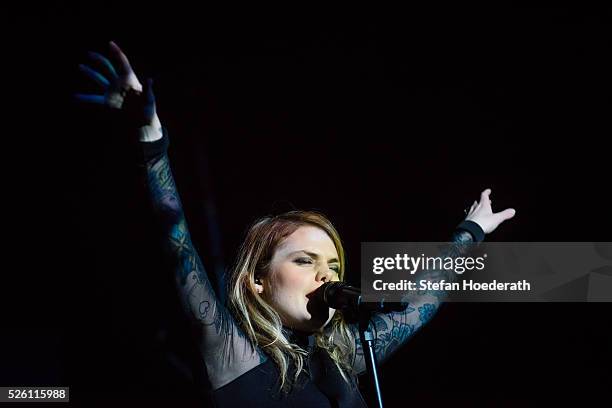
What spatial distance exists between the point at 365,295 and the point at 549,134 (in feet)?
7.01

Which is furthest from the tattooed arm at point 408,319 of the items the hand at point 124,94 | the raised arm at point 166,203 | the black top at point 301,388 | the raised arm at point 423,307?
the hand at point 124,94

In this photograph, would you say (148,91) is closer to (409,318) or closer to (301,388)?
(301,388)

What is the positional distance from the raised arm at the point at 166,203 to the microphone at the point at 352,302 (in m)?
0.26

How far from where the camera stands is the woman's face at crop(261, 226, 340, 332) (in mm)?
1707

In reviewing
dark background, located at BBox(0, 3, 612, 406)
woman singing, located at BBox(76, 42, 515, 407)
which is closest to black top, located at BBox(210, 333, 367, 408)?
woman singing, located at BBox(76, 42, 515, 407)

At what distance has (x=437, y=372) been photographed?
134 inches

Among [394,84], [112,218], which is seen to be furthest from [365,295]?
[112,218]

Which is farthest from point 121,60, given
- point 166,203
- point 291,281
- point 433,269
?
point 433,269

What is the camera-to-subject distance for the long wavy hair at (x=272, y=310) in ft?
5.57

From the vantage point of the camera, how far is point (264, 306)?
1753mm

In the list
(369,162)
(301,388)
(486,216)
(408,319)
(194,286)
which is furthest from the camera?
(369,162)

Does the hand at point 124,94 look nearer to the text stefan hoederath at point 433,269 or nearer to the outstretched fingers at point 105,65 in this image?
the outstretched fingers at point 105,65

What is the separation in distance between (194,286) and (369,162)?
6.63 ft

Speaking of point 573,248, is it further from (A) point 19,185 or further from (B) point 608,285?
(A) point 19,185
